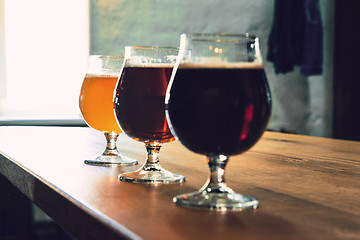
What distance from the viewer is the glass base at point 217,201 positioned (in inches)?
20.7

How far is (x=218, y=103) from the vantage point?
547 mm

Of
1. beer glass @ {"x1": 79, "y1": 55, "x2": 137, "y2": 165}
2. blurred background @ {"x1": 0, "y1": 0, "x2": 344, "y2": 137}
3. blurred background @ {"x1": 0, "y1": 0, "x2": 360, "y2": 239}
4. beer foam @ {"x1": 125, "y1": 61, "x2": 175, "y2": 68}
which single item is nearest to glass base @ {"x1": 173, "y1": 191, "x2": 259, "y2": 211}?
beer foam @ {"x1": 125, "y1": 61, "x2": 175, "y2": 68}

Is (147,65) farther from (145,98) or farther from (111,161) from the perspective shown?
(111,161)

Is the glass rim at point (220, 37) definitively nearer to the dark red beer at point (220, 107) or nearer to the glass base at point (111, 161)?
the dark red beer at point (220, 107)

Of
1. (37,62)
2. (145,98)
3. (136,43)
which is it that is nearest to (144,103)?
(145,98)

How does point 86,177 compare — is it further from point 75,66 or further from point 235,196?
point 75,66

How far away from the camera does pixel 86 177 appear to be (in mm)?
734

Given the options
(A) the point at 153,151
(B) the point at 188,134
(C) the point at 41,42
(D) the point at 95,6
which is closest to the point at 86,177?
(A) the point at 153,151

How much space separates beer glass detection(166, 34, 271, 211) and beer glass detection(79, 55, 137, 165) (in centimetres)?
34

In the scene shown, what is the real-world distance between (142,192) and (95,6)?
4444 mm

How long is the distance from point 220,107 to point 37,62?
4118mm

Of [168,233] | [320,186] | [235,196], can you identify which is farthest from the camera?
[320,186]

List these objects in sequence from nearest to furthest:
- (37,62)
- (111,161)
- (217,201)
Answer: (217,201) < (111,161) < (37,62)

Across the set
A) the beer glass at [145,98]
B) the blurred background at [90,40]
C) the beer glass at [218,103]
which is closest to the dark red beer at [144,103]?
the beer glass at [145,98]
